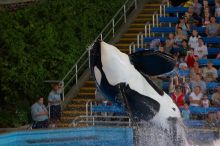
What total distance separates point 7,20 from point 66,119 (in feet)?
9.60

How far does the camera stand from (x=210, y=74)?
18.8 m

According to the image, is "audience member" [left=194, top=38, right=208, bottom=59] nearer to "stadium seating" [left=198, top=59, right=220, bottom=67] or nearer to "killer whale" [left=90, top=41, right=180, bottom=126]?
"stadium seating" [left=198, top=59, right=220, bottom=67]

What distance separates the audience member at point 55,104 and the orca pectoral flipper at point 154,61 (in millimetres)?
7316

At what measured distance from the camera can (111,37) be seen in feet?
73.8

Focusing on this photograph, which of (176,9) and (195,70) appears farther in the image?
(176,9)

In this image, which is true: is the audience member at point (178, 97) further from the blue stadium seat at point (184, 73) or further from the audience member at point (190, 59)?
the audience member at point (190, 59)

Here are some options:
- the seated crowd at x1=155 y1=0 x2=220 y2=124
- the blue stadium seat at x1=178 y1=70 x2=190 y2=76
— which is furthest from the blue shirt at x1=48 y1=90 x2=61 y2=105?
the blue stadium seat at x1=178 y1=70 x2=190 y2=76

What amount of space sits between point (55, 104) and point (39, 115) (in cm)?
45

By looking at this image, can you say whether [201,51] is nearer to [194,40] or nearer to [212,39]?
[194,40]

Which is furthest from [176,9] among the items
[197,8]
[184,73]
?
[184,73]

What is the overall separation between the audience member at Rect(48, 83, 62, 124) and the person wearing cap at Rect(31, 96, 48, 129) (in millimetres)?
216

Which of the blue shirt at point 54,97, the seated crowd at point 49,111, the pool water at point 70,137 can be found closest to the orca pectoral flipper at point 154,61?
the pool water at point 70,137

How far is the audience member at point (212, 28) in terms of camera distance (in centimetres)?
2038

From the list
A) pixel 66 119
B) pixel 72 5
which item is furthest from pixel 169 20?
pixel 66 119
